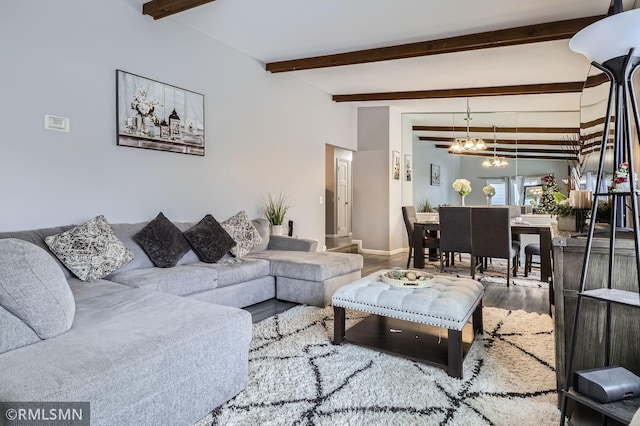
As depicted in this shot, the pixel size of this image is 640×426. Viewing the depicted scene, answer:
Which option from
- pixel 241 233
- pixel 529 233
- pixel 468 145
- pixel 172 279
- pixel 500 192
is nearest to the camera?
pixel 172 279

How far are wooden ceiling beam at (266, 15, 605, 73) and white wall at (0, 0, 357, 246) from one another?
0.75 meters

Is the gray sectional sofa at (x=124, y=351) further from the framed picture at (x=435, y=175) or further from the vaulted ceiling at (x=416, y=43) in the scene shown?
the framed picture at (x=435, y=175)

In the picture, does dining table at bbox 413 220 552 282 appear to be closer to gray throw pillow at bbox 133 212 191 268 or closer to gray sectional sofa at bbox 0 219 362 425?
gray throw pillow at bbox 133 212 191 268

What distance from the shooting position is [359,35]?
406 centimetres

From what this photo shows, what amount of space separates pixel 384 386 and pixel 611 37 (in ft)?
6.47

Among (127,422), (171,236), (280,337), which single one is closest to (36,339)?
(127,422)

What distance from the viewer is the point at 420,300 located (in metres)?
2.36

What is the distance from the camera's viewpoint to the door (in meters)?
9.04

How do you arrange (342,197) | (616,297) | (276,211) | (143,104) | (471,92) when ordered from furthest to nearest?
(342,197) → (471,92) → (276,211) → (143,104) → (616,297)

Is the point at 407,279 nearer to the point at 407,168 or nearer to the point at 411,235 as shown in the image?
the point at 411,235

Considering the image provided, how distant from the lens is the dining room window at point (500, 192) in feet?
23.8

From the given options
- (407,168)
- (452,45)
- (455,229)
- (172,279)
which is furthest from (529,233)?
(172,279)

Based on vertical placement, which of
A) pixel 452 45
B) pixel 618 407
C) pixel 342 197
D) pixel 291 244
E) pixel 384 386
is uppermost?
pixel 452 45

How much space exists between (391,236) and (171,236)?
15.7ft
